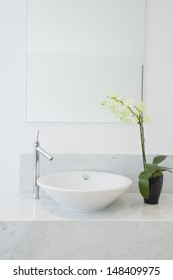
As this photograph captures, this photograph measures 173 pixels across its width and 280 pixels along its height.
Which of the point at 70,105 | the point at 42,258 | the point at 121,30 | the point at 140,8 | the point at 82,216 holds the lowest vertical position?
the point at 42,258

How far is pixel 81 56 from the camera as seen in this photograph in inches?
55.0

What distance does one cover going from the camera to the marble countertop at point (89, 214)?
105 centimetres

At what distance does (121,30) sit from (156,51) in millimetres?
215

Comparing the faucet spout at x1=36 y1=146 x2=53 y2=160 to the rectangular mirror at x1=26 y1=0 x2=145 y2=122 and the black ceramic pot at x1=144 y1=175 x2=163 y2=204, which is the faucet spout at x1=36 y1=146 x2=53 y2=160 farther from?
the black ceramic pot at x1=144 y1=175 x2=163 y2=204

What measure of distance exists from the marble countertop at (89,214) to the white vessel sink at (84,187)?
0.04m

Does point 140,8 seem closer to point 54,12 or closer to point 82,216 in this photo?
point 54,12

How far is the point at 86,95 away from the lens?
1.41m

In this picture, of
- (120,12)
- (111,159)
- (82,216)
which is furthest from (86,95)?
(82,216)

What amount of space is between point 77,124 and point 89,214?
510mm

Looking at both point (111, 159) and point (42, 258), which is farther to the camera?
point (111, 159)

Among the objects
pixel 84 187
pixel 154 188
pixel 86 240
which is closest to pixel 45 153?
pixel 84 187

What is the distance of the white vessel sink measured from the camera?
3.30 ft

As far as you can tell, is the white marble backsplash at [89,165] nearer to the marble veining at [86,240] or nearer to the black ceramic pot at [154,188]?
the black ceramic pot at [154,188]

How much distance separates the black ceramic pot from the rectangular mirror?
390 millimetres
